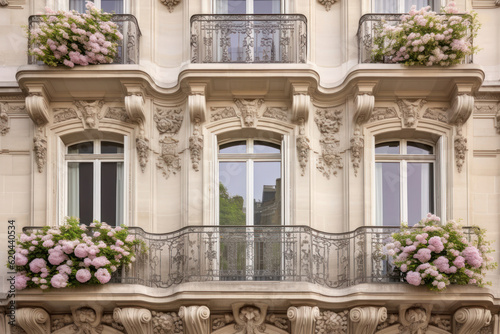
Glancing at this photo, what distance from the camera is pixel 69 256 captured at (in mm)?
14086

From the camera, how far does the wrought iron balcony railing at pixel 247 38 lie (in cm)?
1519

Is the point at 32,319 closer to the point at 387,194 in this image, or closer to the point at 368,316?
the point at 368,316

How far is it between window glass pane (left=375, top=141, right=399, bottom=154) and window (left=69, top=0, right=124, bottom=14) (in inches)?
178

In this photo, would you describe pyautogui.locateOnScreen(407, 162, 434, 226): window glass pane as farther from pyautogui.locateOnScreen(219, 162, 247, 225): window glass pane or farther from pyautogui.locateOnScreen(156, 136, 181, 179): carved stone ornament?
pyautogui.locateOnScreen(156, 136, 181, 179): carved stone ornament

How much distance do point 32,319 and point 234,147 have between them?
395 cm

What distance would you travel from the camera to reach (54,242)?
1417 cm

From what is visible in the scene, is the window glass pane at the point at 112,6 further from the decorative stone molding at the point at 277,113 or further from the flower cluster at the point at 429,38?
the flower cluster at the point at 429,38

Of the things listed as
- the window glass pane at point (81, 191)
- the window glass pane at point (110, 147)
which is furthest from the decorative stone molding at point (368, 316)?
the window glass pane at point (110, 147)

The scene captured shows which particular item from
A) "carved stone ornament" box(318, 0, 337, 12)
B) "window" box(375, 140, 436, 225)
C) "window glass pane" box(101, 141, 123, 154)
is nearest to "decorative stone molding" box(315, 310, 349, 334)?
"window" box(375, 140, 436, 225)

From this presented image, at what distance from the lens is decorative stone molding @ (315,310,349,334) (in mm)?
14297

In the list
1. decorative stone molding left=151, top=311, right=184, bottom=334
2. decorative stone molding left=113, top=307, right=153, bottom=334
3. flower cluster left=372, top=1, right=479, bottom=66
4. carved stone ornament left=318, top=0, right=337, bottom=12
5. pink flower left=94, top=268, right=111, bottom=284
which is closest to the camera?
pink flower left=94, top=268, right=111, bottom=284

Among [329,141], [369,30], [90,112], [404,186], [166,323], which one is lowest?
[166,323]

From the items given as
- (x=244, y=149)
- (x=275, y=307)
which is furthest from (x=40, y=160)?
(x=275, y=307)

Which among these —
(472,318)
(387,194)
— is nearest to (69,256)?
(387,194)
